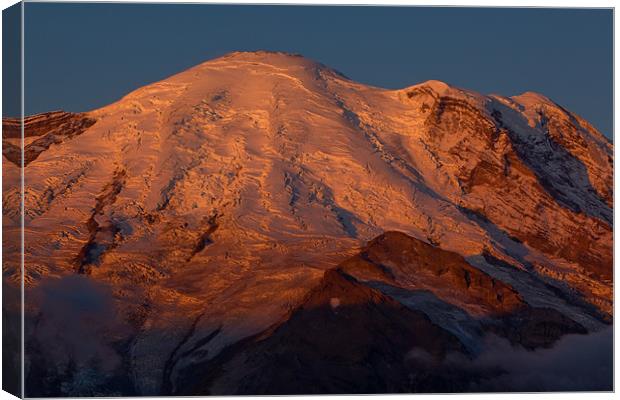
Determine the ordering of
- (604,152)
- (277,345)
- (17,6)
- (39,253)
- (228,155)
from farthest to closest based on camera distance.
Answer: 1. (604,152)
2. (228,155)
3. (39,253)
4. (277,345)
5. (17,6)

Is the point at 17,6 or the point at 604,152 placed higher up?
the point at 17,6

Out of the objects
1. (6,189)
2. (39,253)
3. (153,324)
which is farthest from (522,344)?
(6,189)

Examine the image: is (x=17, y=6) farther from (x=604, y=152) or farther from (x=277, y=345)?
(x=604, y=152)

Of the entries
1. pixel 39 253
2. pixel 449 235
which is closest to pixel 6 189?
pixel 39 253

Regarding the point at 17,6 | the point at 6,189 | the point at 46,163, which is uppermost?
the point at 17,6

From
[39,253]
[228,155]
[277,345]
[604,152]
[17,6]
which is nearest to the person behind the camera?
[17,6]

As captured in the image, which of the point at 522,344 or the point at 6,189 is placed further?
the point at 522,344

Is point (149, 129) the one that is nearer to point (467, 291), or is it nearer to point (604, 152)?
point (467, 291)
